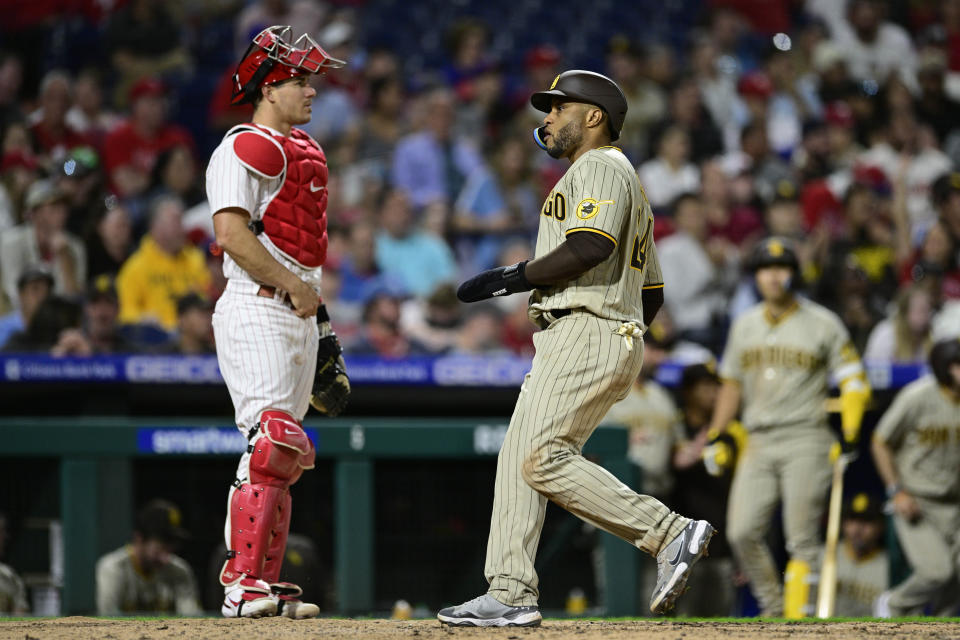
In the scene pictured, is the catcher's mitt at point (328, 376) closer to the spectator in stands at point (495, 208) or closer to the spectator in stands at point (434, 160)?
the spectator in stands at point (495, 208)

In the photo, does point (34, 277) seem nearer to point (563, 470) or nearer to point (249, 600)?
point (249, 600)

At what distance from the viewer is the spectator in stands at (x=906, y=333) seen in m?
7.51

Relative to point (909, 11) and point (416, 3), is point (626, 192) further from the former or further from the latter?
point (909, 11)

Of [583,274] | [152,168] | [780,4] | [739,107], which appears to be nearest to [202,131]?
[152,168]

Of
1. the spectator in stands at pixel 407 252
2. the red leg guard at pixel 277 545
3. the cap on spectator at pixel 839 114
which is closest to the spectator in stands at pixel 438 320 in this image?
the spectator in stands at pixel 407 252

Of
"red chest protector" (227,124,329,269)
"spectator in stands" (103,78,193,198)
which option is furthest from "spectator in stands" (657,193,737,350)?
"red chest protector" (227,124,329,269)

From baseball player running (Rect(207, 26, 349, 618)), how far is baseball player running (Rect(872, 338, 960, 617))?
3.40 metres

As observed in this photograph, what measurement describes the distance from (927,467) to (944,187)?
3114 millimetres

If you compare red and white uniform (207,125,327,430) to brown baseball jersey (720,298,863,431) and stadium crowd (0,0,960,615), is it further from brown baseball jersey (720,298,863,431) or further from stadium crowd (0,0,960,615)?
brown baseball jersey (720,298,863,431)

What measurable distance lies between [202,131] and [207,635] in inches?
254

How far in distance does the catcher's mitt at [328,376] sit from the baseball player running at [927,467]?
3.19 meters

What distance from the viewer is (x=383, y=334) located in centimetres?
723

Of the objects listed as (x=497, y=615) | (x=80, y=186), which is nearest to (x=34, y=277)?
(x=80, y=186)

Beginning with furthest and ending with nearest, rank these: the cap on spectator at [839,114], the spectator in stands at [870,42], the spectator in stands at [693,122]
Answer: the spectator in stands at [870,42] → the cap on spectator at [839,114] → the spectator in stands at [693,122]
